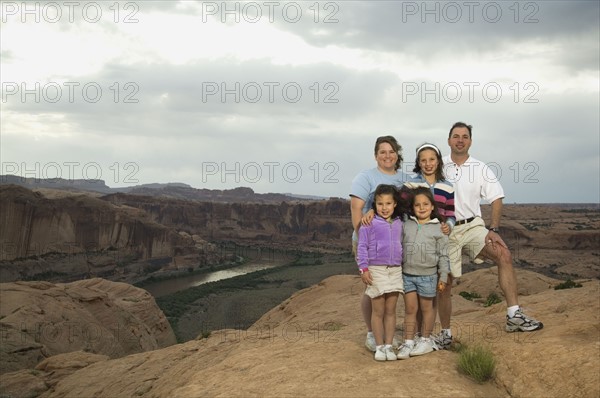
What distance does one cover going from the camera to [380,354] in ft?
18.6

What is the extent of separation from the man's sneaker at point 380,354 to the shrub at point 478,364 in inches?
35.5

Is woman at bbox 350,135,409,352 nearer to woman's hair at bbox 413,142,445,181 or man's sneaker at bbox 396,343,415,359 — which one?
woman's hair at bbox 413,142,445,181

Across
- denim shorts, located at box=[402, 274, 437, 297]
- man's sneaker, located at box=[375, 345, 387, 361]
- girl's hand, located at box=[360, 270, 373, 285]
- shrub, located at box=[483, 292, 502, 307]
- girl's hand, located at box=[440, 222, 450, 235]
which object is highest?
girl's hand, located at box=[440, 222, 450, 235]

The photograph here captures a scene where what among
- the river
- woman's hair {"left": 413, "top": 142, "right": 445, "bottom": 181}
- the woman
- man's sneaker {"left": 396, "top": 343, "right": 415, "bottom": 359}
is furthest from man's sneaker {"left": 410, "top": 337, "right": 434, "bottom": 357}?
the river

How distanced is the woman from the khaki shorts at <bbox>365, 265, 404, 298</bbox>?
440mm

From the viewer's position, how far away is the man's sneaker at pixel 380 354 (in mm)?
5660

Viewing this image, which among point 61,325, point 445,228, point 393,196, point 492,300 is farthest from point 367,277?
point 61,325

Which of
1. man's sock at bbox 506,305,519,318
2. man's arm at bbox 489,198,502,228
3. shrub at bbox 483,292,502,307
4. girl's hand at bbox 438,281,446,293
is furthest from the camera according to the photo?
shrub at bbox 483,292,502,307

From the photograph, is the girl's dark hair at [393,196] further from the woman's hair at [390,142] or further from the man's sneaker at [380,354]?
the man's sneaker at [380,354]

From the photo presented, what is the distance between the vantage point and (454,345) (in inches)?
243

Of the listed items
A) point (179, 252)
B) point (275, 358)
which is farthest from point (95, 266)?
point (275, 358)

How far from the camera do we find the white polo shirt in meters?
6.04

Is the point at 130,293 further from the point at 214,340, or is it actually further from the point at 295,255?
the point at 295,255

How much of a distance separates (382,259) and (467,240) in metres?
1.25
